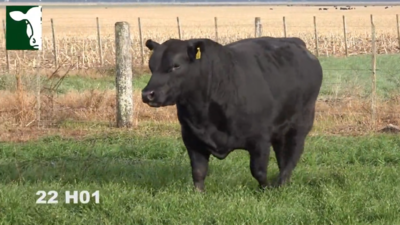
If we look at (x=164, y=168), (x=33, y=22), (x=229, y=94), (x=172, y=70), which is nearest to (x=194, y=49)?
(x=172, y=70)

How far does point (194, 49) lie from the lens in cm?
600

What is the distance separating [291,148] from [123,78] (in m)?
4.68

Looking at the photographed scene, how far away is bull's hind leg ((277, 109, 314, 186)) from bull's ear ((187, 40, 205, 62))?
1.62 metres

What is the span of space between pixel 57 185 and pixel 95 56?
60.9ft

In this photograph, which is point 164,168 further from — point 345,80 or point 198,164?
point 345,80

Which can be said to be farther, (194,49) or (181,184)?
(181,184)

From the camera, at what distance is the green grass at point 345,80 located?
45.3 feet

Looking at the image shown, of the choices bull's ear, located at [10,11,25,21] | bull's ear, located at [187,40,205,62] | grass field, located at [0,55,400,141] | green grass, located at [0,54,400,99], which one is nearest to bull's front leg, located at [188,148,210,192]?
bull's ear, located at [187,40,205,62]

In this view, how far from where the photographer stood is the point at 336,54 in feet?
95.2

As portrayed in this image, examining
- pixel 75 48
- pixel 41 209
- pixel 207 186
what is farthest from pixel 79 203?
pixel 75 48

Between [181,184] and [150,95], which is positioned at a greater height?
[150,95]

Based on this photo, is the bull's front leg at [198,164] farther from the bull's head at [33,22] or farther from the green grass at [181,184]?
the bull's head at [33,22]

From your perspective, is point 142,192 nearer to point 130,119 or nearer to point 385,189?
point 385,189

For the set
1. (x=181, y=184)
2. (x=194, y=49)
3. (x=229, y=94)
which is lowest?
(x=181, y=184)
